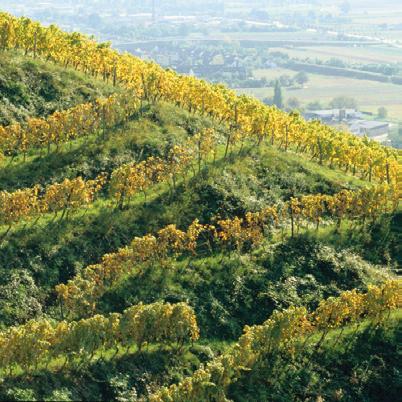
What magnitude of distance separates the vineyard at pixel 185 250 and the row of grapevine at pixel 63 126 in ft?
0.64

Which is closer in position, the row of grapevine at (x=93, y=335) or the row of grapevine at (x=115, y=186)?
the row of grapevine at (x=93, y=335)

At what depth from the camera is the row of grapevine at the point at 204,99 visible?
87.2 meters

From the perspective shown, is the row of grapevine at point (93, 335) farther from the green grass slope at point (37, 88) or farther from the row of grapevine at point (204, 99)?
the row of grapevine at point (204, 99)

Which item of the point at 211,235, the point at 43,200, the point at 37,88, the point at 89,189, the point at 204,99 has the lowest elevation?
the point at 211,235

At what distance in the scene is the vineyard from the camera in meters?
50.2

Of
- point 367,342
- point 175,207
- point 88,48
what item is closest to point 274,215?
point 175,207

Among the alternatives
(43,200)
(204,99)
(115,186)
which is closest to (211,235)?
(115,186)

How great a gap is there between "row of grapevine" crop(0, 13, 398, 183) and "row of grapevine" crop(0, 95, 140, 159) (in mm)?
7782

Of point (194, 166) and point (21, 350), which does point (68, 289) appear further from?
point (194, 166)

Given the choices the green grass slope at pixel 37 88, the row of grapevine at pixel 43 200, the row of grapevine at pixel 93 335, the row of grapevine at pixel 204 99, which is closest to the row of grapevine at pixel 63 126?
the green grass slope at pixel 37 88

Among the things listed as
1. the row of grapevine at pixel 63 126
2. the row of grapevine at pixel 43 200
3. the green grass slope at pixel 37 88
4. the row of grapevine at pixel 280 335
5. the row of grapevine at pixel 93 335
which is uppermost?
the green grass slope at pixel 37 88

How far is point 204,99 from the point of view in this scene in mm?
90500

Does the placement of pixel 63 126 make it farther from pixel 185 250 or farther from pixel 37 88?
pixel 185 250

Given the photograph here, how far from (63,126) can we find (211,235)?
2028cm
